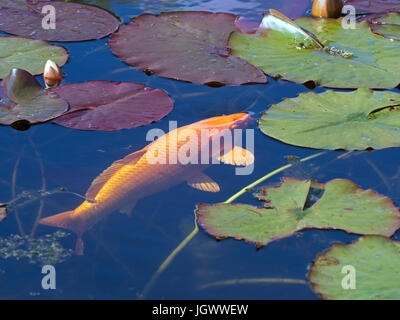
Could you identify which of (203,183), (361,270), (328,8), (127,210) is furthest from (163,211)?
(328,8)

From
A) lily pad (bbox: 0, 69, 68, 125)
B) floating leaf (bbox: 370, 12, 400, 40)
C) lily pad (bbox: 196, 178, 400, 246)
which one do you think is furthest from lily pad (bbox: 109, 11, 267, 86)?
lily pad (bbox: 196, 178, 400, 246)

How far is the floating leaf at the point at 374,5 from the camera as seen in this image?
4.88 metres

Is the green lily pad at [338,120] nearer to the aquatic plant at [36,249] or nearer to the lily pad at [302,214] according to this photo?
the lily pad at [302,214]

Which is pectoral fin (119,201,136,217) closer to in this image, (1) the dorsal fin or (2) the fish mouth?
(1) the dorsal fin

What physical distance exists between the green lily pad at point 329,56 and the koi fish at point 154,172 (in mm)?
825

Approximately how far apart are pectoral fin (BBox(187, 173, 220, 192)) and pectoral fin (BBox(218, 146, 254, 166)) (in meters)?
0.21

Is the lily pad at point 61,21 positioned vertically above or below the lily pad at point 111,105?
above

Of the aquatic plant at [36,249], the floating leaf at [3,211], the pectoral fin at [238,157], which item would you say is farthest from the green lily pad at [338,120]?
the floating leaf at [3,211]

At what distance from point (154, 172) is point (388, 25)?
2.72 metres

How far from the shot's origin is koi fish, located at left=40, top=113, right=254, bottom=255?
2.56 meters
